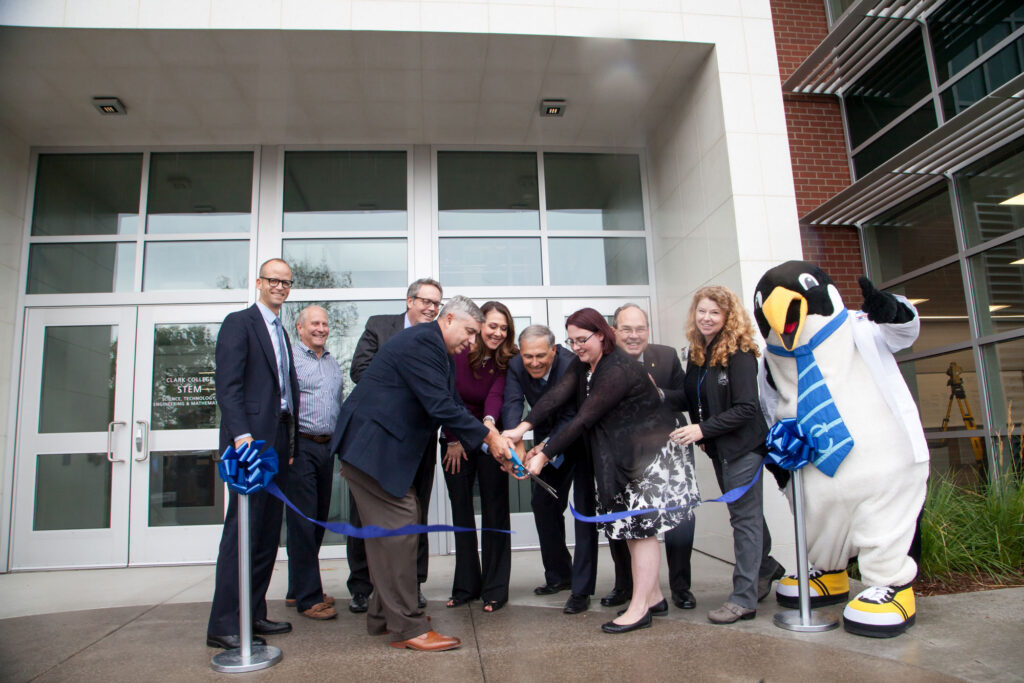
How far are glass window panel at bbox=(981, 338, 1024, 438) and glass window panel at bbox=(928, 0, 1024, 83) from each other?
2147 mm

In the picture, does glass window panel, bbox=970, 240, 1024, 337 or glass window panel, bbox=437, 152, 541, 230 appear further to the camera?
glass window panel, bbox=437, 152, 541, 230

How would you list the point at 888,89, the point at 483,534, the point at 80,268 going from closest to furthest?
the point at 483,534
the point at 888,89
the point at 80,268

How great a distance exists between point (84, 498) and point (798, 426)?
5.99m

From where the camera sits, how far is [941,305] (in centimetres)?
532

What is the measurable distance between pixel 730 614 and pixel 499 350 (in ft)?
6.39

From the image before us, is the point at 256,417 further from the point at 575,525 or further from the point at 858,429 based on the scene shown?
the point at 858,429

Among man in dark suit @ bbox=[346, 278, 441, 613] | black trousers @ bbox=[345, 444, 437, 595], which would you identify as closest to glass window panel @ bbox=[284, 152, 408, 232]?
man in dark suit @ bbox=[346, 278, 441, 613]

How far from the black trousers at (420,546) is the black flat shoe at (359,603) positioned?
0.9 inches

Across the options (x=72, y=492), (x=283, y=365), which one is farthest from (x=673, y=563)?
(x=72, y=492)

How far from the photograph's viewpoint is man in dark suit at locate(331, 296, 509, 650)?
310 centimetres

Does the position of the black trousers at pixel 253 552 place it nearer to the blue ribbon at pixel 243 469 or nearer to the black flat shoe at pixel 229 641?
the black flat shoe at pixel 229 641

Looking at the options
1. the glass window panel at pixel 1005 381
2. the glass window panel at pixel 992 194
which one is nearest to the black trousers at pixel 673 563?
the glass window panel at pixel 1005 381

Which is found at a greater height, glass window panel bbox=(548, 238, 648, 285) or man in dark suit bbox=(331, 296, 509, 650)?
glass window panel bbox=(548, 238, 648, 285)

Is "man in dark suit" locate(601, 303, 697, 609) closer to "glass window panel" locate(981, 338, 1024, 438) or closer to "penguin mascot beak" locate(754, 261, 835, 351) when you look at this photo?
"penguin mascot beak" locate(754, 261, 835, 351)
